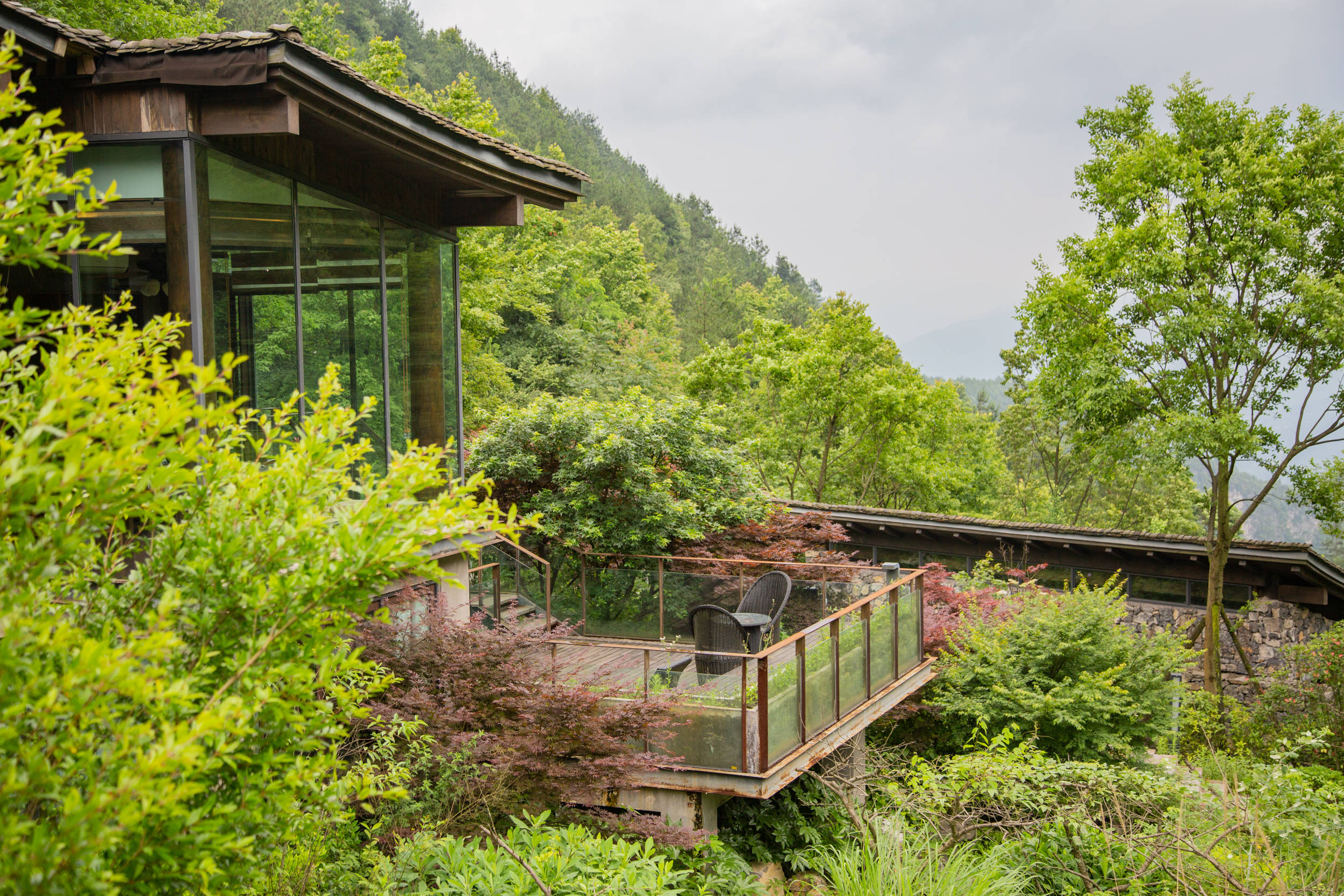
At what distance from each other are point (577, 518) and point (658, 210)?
210 ft

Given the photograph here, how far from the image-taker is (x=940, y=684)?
10562mm

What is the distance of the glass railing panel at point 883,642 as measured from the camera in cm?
899

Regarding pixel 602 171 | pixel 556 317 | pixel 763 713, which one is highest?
pixel 602 171

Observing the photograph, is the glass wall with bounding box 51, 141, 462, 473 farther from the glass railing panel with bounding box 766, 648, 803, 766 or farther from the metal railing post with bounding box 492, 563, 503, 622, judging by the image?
the glass railing panel with bounding box 766, 648, 803, 766

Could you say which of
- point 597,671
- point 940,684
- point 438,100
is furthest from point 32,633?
point 438,100

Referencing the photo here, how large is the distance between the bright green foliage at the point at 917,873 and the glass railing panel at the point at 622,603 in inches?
153

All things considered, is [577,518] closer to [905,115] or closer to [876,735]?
[876,735]

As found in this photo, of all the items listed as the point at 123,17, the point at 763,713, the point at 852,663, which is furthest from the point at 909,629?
the point at 123,17

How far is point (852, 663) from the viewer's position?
8477 mm

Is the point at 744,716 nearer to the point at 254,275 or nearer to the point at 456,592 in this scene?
the point at 456,592

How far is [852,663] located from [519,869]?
4680mm

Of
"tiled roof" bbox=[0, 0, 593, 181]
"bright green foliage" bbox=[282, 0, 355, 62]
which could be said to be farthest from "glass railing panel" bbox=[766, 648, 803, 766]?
"bright green foliage" bbox=[282, 0, 355, 62]

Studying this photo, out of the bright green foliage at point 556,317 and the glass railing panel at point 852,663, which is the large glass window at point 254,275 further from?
the bright green foliage at point 556,317

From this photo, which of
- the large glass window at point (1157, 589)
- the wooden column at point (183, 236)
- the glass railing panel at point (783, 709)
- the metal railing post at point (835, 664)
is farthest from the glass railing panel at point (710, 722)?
the large glass window at point (1157, 589)
